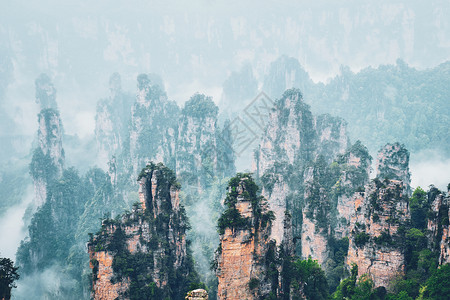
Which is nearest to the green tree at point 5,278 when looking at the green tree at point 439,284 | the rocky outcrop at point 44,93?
the green tree at point 439,284

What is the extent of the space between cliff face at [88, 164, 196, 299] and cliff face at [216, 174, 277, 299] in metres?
7.06

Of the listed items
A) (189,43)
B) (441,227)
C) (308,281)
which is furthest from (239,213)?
(189,43)

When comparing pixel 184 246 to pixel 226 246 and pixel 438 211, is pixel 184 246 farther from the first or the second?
pixel 438 211

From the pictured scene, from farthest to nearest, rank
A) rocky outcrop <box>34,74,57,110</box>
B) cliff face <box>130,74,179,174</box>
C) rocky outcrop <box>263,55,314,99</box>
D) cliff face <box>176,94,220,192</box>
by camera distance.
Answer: rocky outcrop <box>263,55,314,99</box> < rocky outcrop <box>34,74,57,110</box> < cliff face <box>130,74,179,174</box> < cliff face <box>176,94,220,192</box>

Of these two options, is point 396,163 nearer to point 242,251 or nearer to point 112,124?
point 242,251

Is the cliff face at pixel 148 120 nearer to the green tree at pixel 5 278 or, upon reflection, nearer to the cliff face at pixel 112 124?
the cliff face at pixel 112 124

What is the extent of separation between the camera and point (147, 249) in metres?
31.5

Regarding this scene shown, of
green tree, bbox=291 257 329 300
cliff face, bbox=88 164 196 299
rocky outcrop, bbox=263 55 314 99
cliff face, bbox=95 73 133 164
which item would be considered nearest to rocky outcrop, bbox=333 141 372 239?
green tree, bbox=291 257 329 300

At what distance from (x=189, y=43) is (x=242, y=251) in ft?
509

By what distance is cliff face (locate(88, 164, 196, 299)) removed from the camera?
96.3ft

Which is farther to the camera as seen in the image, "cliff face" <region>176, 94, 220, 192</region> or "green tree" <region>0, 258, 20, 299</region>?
"cliff face" <region>176, 94, 220, 192</region>

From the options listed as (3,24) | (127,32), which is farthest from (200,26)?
(3,24)

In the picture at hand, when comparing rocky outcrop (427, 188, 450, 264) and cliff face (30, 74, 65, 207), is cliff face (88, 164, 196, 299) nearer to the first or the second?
rocky outcrop (427, 188, 450, 264)

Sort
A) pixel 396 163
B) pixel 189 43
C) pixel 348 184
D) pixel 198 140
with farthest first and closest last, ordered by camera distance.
Answer: pixel 189 43, pixel 198 140, pixel 396 163, pixel 348 184
